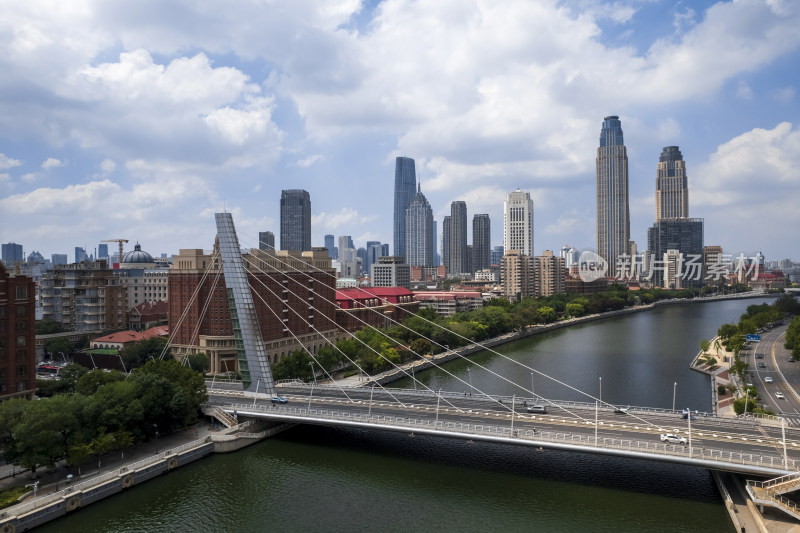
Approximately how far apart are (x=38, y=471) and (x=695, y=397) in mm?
50378

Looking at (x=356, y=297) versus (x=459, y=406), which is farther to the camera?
(x=356, y=297)

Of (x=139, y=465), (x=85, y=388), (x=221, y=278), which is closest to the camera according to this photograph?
(x=139, y=465)

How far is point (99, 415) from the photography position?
106ft

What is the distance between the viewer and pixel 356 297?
8425 centimetres

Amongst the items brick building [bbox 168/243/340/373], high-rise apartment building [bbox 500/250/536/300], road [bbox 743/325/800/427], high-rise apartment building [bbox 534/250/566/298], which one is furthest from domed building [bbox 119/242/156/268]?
road [bbox 743/325/800/427]

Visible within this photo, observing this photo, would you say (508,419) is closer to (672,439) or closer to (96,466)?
(672,439)

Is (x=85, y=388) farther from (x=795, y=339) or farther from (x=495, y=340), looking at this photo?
(x=795, y=339)

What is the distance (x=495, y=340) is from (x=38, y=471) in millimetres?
67331

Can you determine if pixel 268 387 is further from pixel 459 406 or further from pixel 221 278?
pixel 221 278

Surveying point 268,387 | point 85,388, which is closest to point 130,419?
point 85,388

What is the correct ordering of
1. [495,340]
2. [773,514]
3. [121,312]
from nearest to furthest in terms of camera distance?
[773,514] < [121,312] < [495,340]

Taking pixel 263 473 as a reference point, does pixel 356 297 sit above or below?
above

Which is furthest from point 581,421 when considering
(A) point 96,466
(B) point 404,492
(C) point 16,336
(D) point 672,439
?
(C) point 16,336

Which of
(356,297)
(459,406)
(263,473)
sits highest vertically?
(356,297)
